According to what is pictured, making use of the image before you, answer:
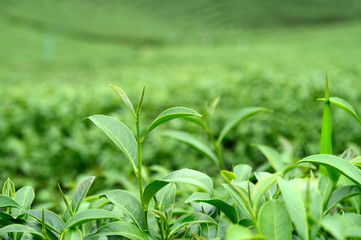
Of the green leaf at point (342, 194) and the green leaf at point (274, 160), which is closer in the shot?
the green leaf at point (342, 194)

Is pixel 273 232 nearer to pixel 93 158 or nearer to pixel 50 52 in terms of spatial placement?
pixel 93 158

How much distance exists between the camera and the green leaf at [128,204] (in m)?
0.53

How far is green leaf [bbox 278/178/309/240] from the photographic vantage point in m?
0.38

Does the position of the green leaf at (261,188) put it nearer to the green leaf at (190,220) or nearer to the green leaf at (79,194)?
the green leaf at (190,220)

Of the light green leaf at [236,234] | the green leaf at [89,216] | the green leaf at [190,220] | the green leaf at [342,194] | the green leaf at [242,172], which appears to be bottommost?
the green leaf at [190,220]

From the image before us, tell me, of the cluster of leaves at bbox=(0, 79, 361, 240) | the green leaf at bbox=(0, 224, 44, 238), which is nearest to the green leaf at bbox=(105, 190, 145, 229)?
the cluster of leaves at bbox=(0, 79, 361, 240)

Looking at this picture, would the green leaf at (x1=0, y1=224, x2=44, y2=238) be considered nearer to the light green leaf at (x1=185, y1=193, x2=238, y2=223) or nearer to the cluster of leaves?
the cluster of leaves

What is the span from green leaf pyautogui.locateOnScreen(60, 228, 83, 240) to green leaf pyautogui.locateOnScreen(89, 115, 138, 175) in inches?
4.6

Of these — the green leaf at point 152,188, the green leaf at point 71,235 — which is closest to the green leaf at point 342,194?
the green leaf at point 152,188

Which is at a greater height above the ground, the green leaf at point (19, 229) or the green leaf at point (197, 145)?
the green leaf at point (19, 229)

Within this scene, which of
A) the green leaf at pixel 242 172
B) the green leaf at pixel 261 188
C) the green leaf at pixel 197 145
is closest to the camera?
the green leaf at pixel 261 188

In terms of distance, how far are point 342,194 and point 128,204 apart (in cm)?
33

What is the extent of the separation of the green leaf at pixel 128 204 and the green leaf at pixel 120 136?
47mm

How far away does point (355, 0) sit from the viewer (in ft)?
88.8
